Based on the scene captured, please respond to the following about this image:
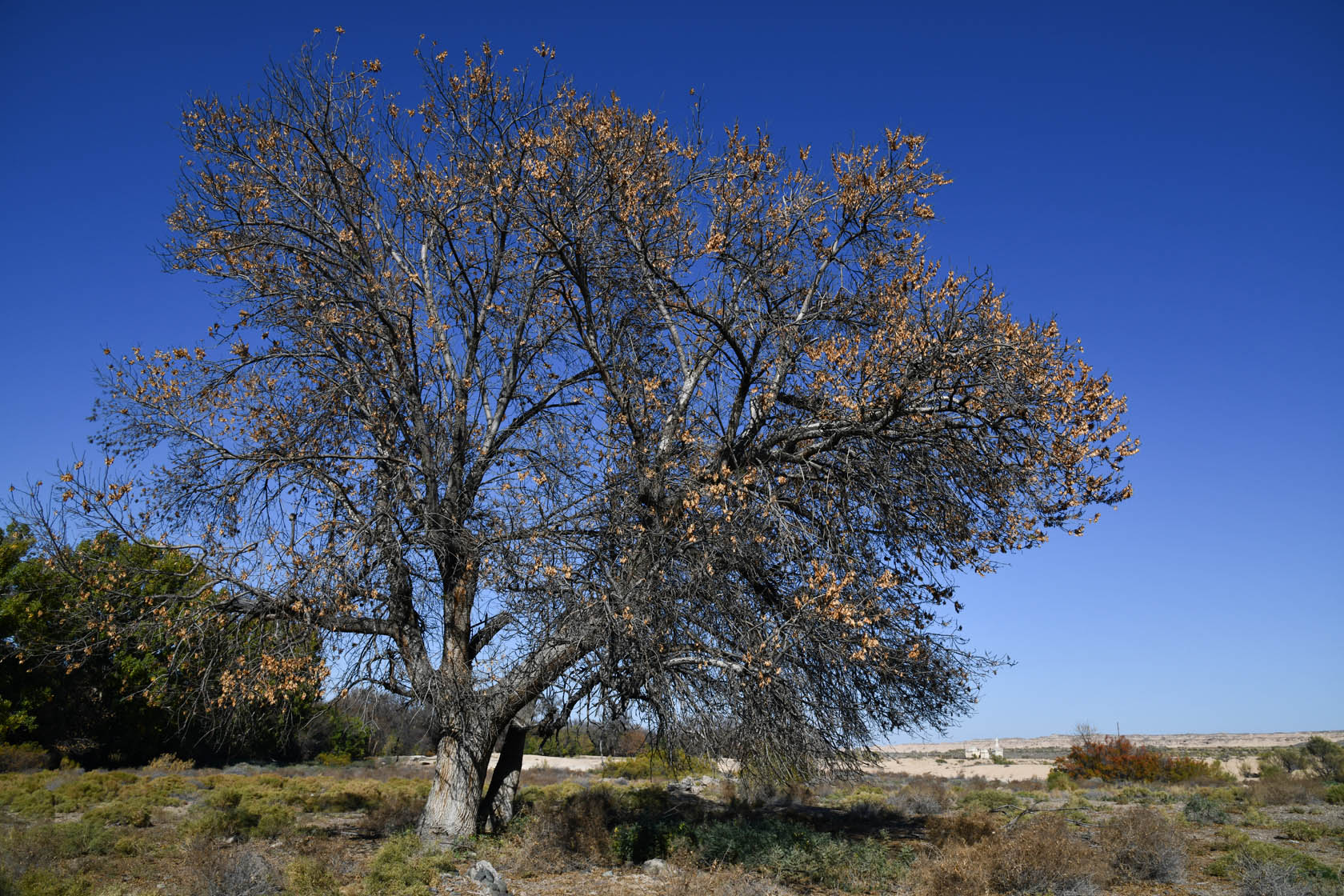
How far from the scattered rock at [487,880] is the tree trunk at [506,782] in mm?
3478

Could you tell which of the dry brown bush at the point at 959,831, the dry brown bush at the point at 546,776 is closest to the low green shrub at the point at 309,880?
the dry brown bush at the point at 959,831

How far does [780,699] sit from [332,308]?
8475 millimetres

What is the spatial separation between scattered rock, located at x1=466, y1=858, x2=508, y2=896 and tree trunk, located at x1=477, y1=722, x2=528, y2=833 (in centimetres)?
348

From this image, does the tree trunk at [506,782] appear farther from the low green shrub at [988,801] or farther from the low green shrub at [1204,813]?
the low green shrub at [1204,813]

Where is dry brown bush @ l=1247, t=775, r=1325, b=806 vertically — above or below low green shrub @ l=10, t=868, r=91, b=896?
below

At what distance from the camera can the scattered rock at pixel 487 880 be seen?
360 inches

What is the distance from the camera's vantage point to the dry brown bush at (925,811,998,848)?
12.4 meters

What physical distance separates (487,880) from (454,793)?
2.53m

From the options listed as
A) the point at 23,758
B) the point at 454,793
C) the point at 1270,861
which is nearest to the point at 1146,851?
the point at 1270,861

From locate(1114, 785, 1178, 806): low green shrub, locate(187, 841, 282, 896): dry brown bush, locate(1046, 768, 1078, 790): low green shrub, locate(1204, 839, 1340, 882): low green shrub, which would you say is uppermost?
locate(187, 841, 282, 896): dry brown bush

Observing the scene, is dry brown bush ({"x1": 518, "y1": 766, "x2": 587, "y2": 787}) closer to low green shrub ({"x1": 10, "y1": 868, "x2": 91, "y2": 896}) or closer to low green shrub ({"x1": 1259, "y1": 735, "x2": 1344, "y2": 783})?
low green shrub ({"x1": 10, "y1": 868, "x2": 91, "y2": 896})

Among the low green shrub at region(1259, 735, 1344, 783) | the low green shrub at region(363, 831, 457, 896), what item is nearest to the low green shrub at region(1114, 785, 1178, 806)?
the low green shrub at region(1259, 735, 1344, 783)

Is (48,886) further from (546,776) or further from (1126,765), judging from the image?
(1126,765)

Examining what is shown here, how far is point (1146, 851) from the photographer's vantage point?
452 inches
